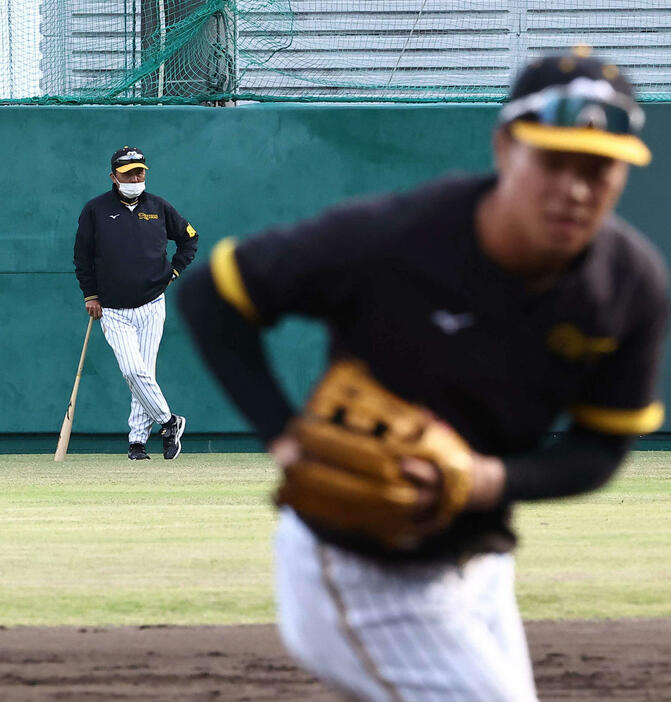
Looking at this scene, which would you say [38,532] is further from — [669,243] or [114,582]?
[669,243]

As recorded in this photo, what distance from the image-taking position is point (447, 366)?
2.17 m

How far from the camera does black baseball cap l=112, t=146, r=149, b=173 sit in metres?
10.7

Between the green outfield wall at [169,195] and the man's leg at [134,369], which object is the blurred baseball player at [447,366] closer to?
the man's leg at [134,369]

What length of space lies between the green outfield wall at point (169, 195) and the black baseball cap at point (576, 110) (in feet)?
30.4

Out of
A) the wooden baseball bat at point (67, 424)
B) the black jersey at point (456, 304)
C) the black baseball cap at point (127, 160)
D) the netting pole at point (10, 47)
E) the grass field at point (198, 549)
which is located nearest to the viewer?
the black jersey at point (456, 304)

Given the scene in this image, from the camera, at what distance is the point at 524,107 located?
6.95 feet

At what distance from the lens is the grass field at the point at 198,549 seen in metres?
5.51

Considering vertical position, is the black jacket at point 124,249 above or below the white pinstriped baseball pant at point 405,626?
below

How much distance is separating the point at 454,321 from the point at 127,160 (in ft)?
28.9

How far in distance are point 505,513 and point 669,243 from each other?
959 centimetres

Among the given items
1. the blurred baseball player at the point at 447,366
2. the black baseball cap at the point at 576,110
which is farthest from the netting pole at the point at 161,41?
the black baseball cap at the point at 576,110

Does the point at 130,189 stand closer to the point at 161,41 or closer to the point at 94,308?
the point at 94,308

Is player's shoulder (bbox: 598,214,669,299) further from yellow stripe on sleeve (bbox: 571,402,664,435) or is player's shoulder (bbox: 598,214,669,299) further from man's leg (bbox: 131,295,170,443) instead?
man's leg (bbox: 131,295,170,443)

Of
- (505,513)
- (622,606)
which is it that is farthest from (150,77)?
(505,513)
